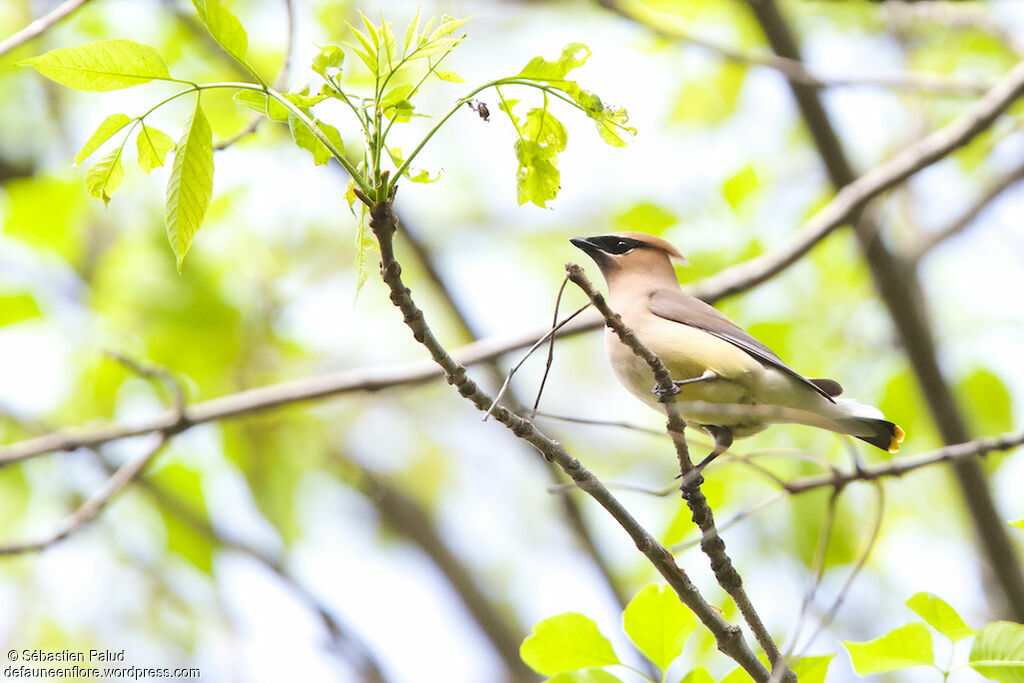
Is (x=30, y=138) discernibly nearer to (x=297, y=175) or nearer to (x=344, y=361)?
(x=297, y=175)

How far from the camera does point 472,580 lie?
354 inches

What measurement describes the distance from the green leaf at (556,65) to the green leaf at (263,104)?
637 mm

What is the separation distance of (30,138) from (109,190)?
22.9ft

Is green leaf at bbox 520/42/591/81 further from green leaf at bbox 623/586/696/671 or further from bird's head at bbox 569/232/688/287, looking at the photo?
bird's head at bbox 569/232/688/287

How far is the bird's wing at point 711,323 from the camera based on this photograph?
170 inches

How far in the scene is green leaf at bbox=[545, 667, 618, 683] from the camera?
275cm

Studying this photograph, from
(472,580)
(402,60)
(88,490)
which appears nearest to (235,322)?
(88,490)

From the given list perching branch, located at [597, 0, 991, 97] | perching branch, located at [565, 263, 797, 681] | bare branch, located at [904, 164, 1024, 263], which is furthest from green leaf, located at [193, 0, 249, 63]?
bare branch, located at [904, 164, 1024, 263]

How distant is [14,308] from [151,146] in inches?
162

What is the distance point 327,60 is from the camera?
254 centimetres

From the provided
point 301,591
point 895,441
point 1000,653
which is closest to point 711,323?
point 895,441

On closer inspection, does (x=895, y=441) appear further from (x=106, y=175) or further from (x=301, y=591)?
(x=301, y=591)

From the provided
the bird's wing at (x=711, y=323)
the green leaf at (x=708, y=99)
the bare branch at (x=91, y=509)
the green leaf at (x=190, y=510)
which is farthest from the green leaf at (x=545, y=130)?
the green leaf at (x=708, y=99)

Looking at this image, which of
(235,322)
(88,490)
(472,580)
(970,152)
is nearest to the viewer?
(235,322)
